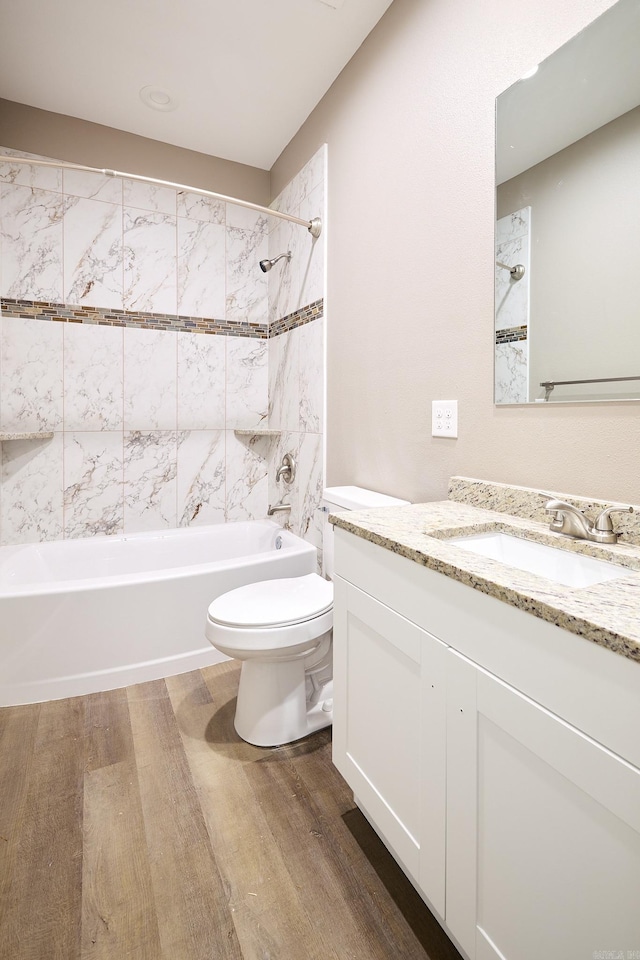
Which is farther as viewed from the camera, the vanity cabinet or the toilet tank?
the toilet tank

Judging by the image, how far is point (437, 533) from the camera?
1.12 meters

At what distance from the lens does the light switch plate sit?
152 centimetres

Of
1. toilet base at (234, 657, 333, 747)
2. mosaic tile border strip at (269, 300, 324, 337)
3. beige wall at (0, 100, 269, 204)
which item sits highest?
beige wall at (0, 100, 269, 204)

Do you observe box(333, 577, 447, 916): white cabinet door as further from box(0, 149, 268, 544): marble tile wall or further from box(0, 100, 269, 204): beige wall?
box(0, 100, 269, 204): beige wall

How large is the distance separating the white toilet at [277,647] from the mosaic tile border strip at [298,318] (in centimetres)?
105

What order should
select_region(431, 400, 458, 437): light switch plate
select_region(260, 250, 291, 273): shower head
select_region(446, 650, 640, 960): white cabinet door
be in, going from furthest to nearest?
select_region(260, 250, 291, 273): shower head → select_region(431, 400, 458, 437): light switch plate → select_region(446, 650, 640, 960): white cabinet door

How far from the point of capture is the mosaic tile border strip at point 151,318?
2.46 m

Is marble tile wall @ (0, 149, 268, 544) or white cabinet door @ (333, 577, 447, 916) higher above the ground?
marble tile wall @ (0, 149, 268, 544)

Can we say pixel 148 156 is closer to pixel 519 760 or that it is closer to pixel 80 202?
pixel 80 202

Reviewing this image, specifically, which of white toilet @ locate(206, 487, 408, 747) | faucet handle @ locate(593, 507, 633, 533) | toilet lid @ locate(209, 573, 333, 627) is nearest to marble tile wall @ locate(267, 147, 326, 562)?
toilet lid @ locate(209, 573, 333, 627)

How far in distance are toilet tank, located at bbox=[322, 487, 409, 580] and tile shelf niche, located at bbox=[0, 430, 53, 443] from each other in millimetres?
1465

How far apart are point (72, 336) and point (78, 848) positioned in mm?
2257

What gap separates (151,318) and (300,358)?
0.89 m

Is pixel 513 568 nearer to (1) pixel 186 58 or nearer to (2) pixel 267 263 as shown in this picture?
(2) pixel 267 263
